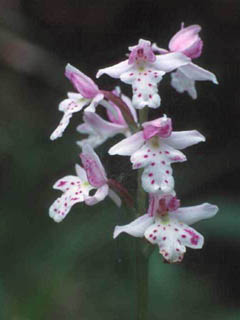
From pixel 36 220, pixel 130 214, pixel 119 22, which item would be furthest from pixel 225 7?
pixel 130 214

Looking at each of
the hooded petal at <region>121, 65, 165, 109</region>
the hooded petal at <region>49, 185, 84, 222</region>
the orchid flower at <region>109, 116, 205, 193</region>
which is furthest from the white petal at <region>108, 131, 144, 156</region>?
the hooded petal at <region>49, 185, 84, 222</region>

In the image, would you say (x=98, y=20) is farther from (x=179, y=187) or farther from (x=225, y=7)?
(x=179, y=187)

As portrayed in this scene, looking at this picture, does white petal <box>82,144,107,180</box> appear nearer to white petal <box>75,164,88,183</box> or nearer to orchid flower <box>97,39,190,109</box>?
white petal <box>75,164,88,183</box>

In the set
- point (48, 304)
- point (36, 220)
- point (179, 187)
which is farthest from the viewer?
point (179, 187)

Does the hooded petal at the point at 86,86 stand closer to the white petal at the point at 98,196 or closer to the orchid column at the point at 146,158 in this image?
the orchid column at the point at 146,158

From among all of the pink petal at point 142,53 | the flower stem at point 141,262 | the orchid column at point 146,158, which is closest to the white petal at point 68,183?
the orchid column at point 146,158

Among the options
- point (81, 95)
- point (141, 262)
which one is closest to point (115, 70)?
point (81, 95)

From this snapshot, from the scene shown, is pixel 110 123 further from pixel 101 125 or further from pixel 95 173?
pixel 95 173

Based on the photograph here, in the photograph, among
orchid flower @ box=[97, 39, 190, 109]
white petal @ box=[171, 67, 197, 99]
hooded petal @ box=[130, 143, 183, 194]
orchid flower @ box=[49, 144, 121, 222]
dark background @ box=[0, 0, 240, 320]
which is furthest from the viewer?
dark background @ box=[0, 0, 240, 320]
